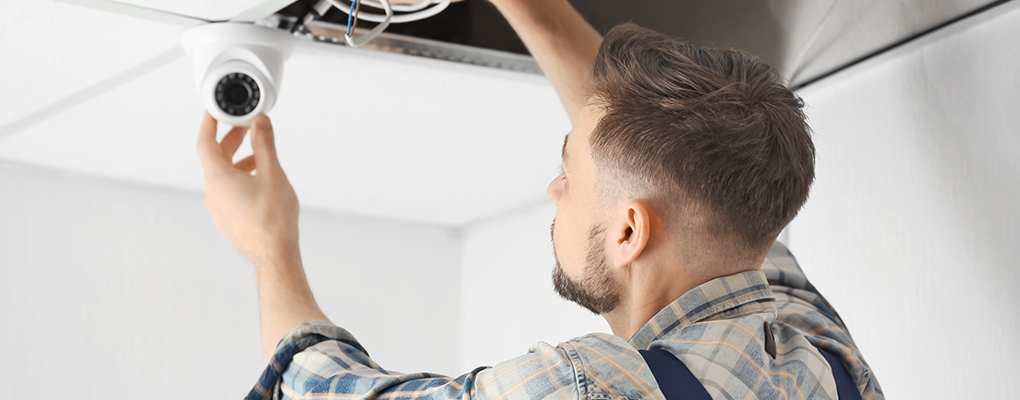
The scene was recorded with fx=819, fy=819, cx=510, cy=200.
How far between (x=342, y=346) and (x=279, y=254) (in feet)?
0.42

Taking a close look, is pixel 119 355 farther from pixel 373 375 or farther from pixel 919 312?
pixel 919 312

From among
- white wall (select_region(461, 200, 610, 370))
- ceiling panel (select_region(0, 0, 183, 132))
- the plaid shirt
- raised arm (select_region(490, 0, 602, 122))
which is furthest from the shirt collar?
white wall (select_region(461, 200, 610, 370))

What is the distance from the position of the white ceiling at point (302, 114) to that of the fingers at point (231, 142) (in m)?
0.08

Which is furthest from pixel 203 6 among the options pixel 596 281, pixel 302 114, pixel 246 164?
pixel 596 281

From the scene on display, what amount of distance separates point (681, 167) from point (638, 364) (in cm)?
16

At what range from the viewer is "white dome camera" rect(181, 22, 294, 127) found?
736 millimetres

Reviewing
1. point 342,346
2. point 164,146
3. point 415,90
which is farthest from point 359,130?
point 342,346

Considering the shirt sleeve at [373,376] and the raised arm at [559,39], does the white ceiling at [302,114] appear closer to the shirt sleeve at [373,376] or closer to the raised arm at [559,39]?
the raised arm at [559,39]

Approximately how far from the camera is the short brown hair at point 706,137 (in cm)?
59

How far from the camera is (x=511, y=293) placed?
151 cm

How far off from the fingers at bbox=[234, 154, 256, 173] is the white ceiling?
0.33 feet

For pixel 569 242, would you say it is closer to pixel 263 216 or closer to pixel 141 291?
pixel 263 216

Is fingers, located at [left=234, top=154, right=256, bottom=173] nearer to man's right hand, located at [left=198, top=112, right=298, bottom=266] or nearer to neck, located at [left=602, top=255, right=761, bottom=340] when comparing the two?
man's right hand, located at [left=198, top=112, right=298, bottom=266]

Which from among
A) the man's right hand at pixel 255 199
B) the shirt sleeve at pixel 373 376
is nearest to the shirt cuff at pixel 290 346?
the shirt sleeve at pixel 373 376
